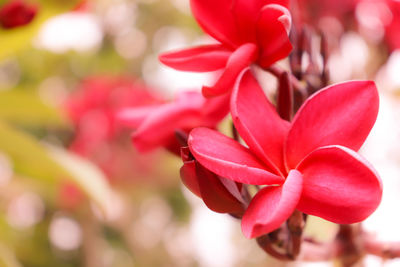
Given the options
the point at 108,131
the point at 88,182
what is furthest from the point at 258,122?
the point at 108,131

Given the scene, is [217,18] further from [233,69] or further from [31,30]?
[31,30]

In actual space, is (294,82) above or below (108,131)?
above

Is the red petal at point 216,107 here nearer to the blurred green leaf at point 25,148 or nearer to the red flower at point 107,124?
the blurred green leaf at point 25,148

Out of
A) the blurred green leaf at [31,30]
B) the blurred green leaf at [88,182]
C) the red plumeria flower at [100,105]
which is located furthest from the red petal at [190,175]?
the red plumeria flower at [100,105]

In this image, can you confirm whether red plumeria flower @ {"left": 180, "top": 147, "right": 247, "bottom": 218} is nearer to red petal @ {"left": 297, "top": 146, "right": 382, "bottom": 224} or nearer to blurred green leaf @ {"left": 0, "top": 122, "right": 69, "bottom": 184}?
red petal @ {"left": 297, "top": 146, "right": 382, "bottom": 224}

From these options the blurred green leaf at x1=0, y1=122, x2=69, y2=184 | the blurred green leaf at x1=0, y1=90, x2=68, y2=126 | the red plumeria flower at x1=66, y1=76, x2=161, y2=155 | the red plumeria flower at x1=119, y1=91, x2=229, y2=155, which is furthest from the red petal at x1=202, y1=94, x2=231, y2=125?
the red plumeria flower at x1=66, y1=76, x2=161, y2=155
